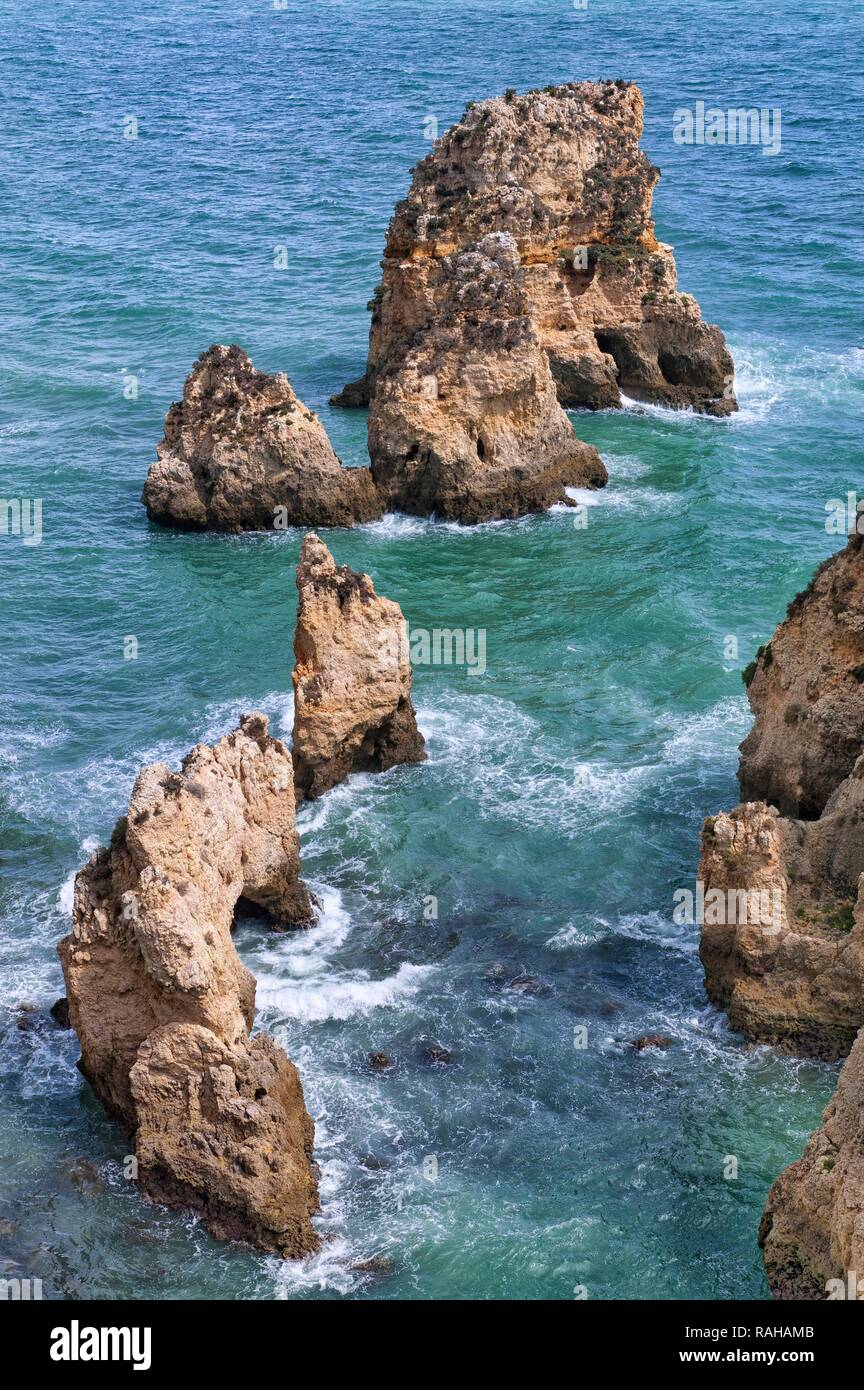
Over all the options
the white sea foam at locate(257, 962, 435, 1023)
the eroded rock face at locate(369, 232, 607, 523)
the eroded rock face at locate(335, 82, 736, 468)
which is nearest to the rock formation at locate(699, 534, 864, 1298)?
the white sea foam at locate(257, 962, 435, 1023)

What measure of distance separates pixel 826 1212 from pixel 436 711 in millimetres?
22611

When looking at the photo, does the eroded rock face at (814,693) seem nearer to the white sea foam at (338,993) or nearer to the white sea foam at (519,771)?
the white sea foam at (519,771)

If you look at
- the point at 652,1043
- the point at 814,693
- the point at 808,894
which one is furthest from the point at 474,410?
the point at 652,1043

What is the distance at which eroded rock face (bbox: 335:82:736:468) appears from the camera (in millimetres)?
62344

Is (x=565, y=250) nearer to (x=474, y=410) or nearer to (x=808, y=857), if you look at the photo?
(x=474, y=410)

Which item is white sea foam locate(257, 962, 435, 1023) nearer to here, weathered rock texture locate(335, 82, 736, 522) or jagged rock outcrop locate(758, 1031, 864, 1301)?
jagged rock outcrop locate(758, 1031, 864, 1301)

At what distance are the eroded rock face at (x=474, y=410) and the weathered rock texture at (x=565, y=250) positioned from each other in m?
0.33

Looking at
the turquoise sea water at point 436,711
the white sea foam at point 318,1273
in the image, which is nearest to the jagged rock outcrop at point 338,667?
the turquoise sea water at point 436,711

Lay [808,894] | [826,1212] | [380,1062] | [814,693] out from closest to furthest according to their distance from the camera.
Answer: [826,1212]
[380,1062]
[808,894]
[814,693]

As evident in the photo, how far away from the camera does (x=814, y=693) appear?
36750mm

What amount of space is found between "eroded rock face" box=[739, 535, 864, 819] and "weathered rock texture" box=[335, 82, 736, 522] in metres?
21.4

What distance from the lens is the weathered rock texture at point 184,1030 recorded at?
29000 mm

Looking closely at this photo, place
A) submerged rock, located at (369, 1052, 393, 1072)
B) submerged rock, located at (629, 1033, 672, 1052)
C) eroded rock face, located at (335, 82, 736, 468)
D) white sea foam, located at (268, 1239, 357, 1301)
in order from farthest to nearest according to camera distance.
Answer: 1. eroded rock face, located at (335, 82, 736, 468)
2. submerged rock, located at (629, 1033, 672, 1052)
3. submerged rock, located at (369, 1052, 393, 1072)
4. white sea foam, located at (268, 1239, 357, 1301)
